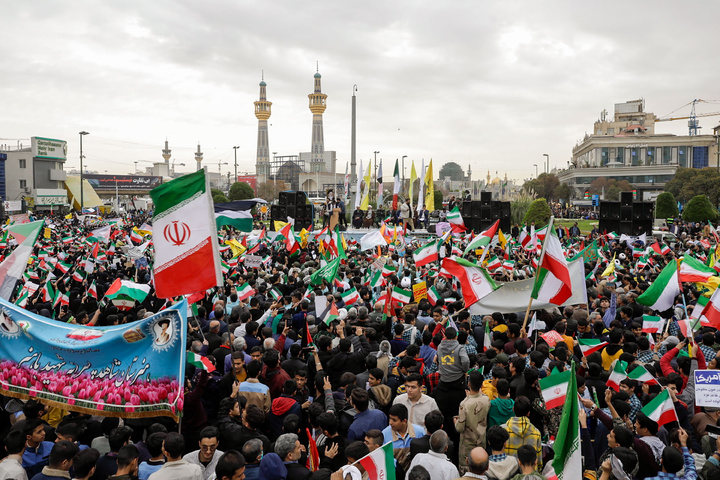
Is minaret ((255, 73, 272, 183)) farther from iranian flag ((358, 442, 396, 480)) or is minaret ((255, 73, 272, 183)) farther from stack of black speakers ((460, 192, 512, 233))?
iranian flag ((358, 442, 396, 480))

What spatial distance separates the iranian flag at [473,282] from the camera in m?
8.71

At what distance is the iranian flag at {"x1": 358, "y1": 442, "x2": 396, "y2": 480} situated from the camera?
3.61 metres

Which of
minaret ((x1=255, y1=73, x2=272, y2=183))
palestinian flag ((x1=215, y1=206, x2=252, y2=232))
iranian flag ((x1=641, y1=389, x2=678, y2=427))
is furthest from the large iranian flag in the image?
minaret ((x1=255, y1=73, x2=272, y2=183))

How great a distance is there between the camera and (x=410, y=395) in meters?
5.29

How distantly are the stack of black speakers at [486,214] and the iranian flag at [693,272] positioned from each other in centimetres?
1854

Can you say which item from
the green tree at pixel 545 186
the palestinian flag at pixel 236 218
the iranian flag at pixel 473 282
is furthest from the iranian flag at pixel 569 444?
the green tree at pixel 545 186

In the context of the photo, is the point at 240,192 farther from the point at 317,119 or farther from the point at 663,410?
the point at 317,119

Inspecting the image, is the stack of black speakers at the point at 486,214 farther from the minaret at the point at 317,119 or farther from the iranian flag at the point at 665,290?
the minaret at the point at 317,119

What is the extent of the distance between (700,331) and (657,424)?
168 inches

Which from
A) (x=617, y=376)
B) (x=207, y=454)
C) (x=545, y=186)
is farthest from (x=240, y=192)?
(x=207, y=454)

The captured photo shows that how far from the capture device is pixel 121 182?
10144cm

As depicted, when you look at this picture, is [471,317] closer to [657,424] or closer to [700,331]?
[700,331]

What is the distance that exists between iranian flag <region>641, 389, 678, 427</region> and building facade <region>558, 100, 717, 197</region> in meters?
103

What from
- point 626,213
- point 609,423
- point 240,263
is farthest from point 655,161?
point 609,423
